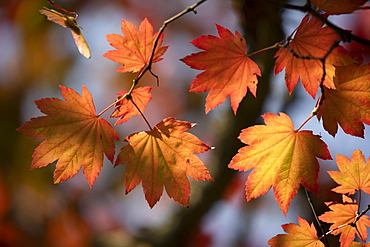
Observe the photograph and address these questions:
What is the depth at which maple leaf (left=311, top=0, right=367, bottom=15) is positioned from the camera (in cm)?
51

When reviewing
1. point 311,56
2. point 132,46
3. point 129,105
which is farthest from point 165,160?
point 311,56

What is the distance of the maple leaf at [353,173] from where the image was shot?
0.68m

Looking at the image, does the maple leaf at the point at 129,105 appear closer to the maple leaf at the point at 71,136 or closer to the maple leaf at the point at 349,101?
the maple leaf at the point at 71,136

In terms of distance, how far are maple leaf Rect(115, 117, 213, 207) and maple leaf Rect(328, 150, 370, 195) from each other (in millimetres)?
291

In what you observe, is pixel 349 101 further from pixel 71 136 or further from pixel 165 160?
pixel 71 136

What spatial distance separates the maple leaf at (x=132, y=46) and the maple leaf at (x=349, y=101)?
352 mm

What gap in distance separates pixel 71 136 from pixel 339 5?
54 centimetres

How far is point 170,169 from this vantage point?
66 centimetres

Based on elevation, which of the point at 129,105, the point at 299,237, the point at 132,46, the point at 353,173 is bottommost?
the point at 299,237

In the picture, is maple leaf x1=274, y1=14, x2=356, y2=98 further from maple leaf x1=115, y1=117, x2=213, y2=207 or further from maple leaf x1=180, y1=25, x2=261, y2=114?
maple leaf x1=115, y1=117, x2=213, y2=207

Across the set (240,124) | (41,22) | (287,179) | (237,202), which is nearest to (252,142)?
(287,179)

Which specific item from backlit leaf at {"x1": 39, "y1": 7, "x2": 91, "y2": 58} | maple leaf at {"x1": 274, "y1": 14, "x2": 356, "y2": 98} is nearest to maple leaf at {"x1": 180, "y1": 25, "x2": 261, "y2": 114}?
maple leaf at {"x1": 274, "y1": 14, "x2": 356, "y2": 98}

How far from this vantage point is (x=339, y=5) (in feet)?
1.71

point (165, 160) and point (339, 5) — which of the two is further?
point (165, 160)
